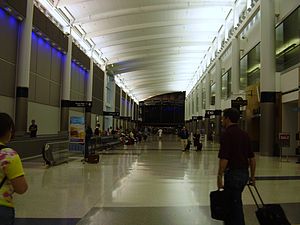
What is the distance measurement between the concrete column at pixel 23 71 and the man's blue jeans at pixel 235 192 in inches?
730

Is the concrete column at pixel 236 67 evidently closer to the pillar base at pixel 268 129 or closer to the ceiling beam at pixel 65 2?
the pillar base at pixel 268 129

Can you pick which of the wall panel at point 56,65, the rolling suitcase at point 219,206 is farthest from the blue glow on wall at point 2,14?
the rolling suitcase at point 219,206

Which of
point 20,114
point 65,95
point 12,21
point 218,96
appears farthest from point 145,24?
point 20,114

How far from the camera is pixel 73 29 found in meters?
32.9

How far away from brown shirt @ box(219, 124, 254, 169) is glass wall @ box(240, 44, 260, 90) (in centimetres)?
2285

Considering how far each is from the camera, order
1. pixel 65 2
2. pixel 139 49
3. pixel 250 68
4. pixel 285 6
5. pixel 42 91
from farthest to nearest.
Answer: pixel 139 49
pixel 250 68
pixel 65 2
pixel 42 91
pixel 285 6

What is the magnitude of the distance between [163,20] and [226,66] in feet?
28.9

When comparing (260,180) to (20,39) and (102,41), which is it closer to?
(20,39)

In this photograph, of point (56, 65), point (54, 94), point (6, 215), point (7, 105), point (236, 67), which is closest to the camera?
point (6, 215)

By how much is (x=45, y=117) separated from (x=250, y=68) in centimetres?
1532

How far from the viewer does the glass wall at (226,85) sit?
38375 mm

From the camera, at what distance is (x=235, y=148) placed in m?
4.50

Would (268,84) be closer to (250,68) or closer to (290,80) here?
(290,80)

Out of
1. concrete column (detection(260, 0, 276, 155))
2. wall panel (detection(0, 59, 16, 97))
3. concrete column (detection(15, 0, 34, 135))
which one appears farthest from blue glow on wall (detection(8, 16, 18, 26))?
concrete column (detection(260, 0, 276, 155))
